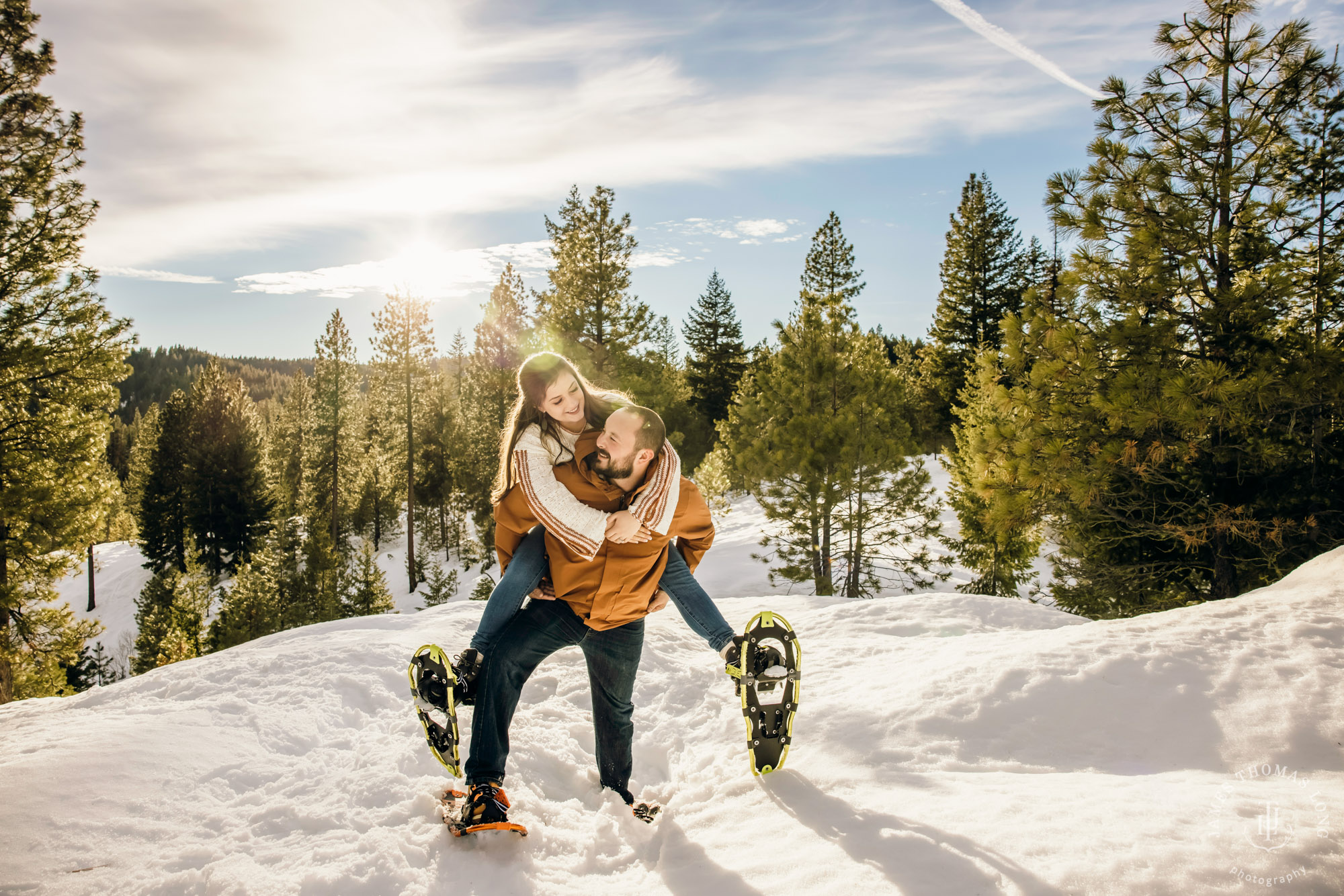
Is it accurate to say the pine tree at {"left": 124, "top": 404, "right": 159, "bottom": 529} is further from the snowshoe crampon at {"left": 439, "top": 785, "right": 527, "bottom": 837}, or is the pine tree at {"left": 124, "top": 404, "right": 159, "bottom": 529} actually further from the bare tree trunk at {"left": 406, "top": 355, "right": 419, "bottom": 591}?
the snowshoe crampon at {"left": 439, "top": 785, "right": 527, "bottom": 837}

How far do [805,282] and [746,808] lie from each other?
17.9 meters

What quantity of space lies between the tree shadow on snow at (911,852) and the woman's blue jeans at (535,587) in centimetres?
78

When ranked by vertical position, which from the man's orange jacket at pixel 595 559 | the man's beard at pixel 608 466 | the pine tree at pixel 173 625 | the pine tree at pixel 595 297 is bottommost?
the pine tree at pixel 173 625

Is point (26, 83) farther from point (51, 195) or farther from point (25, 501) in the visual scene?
point (25, 501)

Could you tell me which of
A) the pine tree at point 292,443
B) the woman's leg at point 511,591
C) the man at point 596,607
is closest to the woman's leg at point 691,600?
the man at point 596,607

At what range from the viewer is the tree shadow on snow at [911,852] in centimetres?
190

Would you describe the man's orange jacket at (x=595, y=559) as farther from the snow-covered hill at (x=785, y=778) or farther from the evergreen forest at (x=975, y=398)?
the evergreen forest at (x=975, y=398)

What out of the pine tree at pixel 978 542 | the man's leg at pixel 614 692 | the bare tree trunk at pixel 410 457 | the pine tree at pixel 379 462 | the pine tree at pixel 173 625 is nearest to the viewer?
the man's leg at pixel 614 692

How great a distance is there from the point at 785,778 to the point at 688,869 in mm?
844

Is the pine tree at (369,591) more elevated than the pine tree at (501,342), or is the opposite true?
the pine tree at (501,342)

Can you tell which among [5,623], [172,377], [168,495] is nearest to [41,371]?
[5,623]

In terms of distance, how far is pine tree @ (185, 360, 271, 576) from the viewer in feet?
98.2

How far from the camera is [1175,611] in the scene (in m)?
4.37

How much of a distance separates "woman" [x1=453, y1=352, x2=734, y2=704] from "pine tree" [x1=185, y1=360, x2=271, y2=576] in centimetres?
3327
